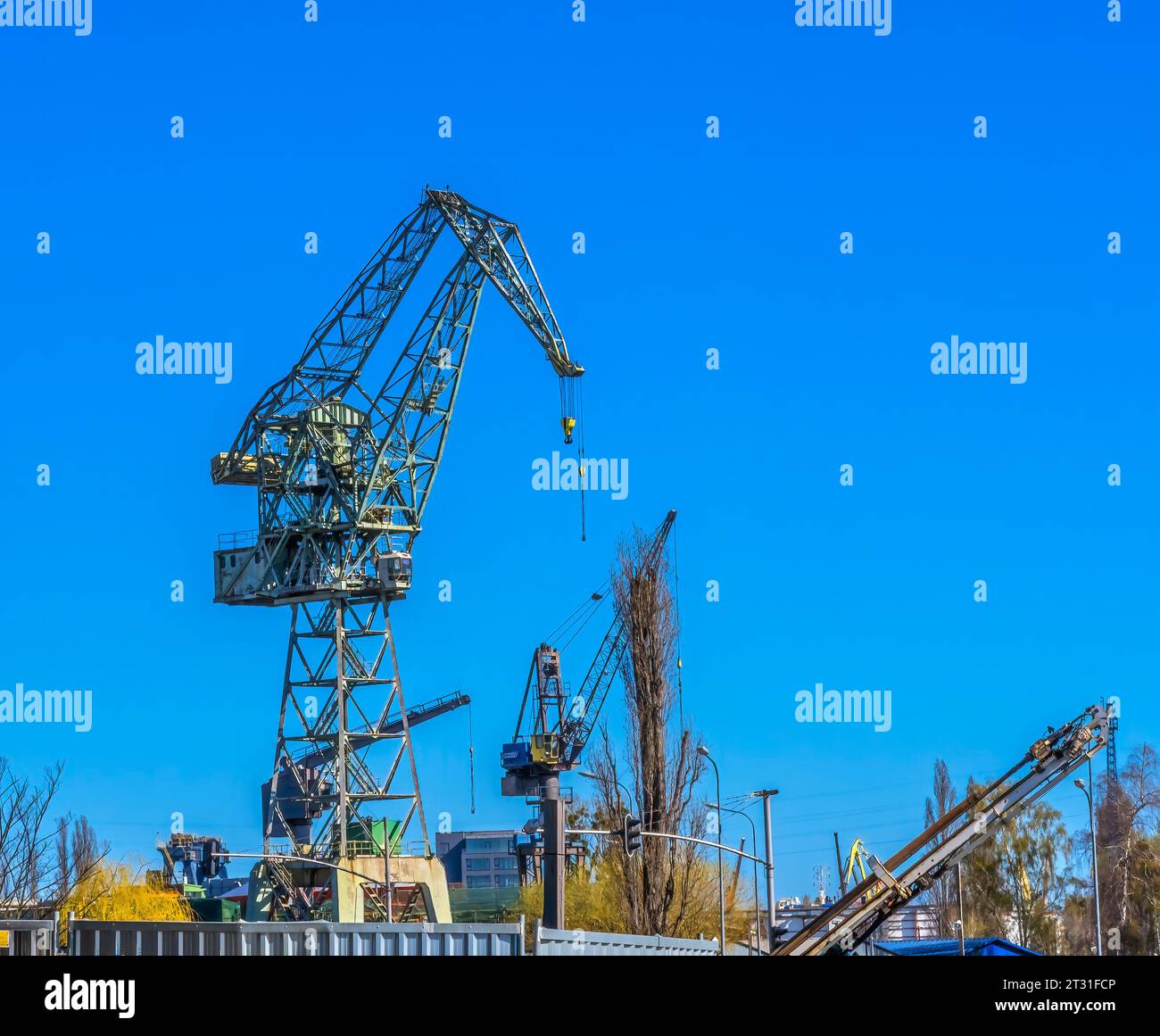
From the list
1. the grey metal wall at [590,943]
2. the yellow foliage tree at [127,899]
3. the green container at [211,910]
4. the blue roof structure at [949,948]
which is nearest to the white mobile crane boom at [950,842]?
the blue roof structure at [949,948]

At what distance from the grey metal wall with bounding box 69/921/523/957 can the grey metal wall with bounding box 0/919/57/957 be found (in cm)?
138

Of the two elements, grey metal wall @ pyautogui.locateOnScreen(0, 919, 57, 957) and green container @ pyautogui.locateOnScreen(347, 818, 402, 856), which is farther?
green container @ pyautogui.locateOnScreen(347, 818, 402, 856)

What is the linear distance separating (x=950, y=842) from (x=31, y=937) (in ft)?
98.3

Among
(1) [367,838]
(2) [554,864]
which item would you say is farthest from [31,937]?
Answer: (1) [367,838]

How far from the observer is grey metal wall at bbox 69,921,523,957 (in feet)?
96.9

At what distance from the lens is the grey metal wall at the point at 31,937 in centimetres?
2798

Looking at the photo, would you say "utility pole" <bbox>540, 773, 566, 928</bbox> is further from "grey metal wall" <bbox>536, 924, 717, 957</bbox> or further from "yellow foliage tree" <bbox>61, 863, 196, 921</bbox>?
"grey metal wall" <bbox>536, 924, 717, 957</bbox>

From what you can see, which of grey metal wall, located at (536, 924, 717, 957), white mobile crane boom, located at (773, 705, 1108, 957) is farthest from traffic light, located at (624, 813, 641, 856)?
grey metal wall, located at (536, 924, 717, 957)

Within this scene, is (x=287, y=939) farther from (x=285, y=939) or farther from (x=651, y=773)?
(x=651, y=773)

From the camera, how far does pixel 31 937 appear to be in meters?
28.4

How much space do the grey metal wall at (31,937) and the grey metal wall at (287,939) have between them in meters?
1.38
